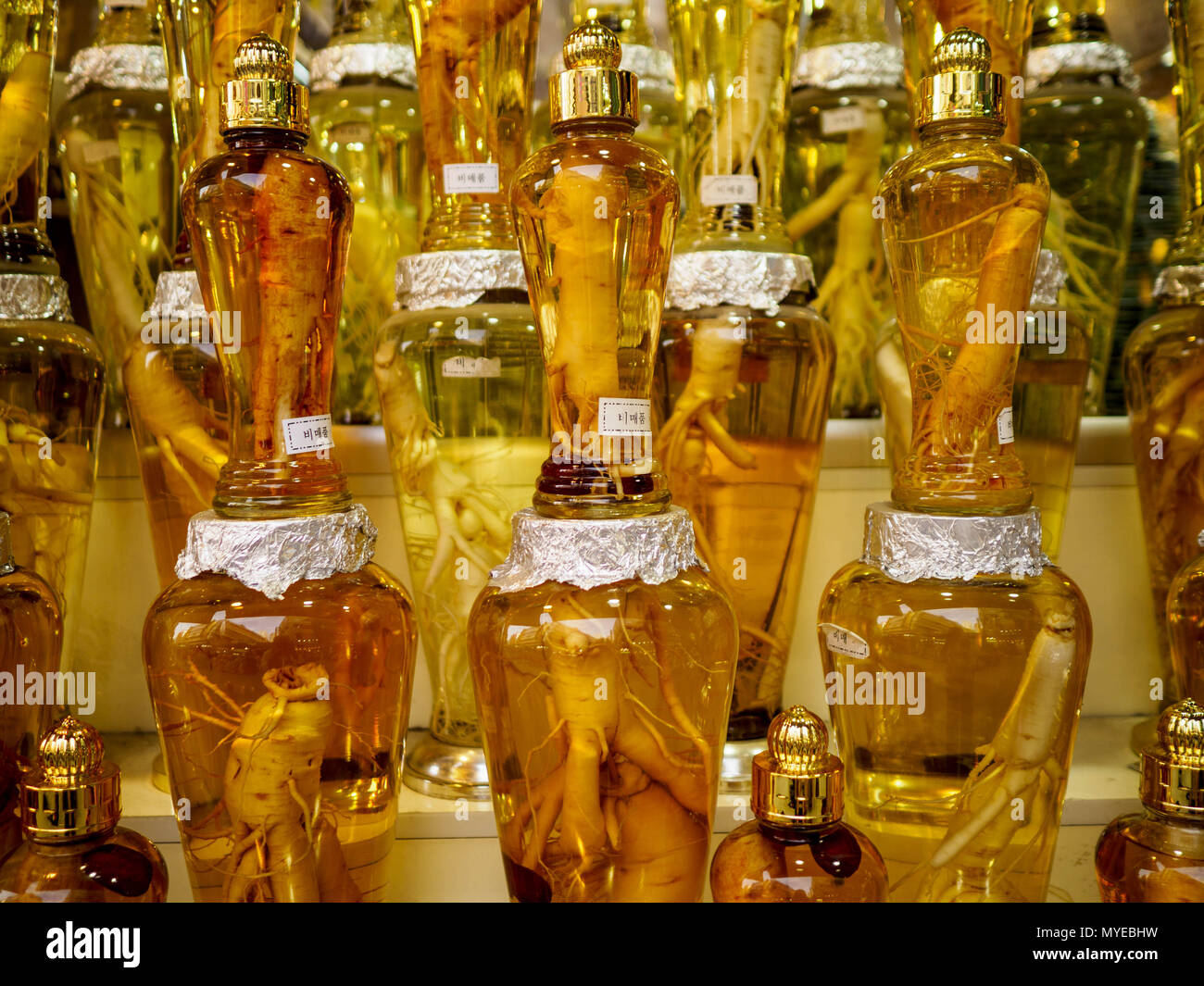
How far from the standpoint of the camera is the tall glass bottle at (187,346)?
775mm

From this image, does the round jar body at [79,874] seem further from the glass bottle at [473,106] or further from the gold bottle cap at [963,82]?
the gold bottle cap at [963,82]

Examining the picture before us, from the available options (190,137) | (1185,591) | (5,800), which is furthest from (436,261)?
(1185,591)

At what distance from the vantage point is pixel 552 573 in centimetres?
60

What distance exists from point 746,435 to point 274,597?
0.35 m

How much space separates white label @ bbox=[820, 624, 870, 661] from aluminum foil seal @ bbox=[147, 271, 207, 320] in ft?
1.62

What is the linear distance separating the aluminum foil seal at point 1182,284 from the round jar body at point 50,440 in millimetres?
846

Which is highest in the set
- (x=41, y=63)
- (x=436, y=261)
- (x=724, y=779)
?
(x=41, y=63)

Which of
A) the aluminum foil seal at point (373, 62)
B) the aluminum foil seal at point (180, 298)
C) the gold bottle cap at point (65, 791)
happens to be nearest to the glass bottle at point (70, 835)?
the gold bottle cap at point (65, 791)

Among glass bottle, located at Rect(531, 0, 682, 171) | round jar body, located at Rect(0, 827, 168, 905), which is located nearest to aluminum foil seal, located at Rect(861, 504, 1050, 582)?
round jar body, located at Rect(0, 827, 168, 905)

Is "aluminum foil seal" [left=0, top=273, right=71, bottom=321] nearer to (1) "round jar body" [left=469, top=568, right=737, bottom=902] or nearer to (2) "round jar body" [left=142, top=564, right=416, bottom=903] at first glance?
(2) "round jar body" [left=142, top=564, right=416, bottom=903]

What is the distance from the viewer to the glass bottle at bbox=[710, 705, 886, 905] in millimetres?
552

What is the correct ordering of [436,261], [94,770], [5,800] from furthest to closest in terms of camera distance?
[436,261]
[5,800]
[94,770]
